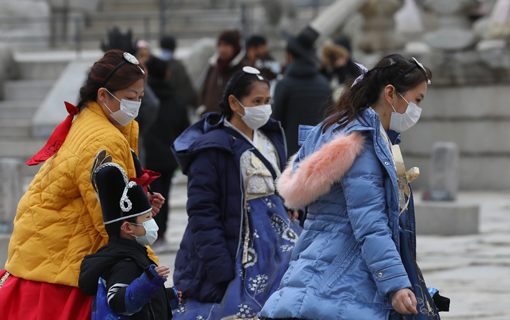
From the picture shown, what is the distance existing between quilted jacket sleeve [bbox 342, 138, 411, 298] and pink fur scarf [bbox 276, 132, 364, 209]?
0.14ft

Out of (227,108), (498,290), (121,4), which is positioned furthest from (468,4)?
(121,4)

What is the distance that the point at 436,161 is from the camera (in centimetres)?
966

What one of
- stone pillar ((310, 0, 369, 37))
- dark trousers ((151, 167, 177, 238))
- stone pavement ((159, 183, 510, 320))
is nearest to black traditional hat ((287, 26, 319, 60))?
dark trousers ((151, 167, 177, 238))

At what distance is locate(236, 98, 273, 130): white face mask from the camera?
4836 mm

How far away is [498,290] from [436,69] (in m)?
7.10

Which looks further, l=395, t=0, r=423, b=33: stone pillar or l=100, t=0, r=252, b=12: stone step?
l=100, t=0, r=252, b=12: stone step

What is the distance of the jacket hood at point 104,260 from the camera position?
337cm

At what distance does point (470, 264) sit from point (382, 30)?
6.91 metres

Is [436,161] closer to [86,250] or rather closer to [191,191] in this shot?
[191,191]

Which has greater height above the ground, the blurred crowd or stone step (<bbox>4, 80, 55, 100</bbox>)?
the blurred crowd

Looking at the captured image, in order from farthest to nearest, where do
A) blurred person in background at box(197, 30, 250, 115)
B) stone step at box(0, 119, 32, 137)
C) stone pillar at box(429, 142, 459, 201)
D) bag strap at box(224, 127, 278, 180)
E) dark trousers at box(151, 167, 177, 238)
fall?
stone step at box(0, 119, 32, 137) → stone pillar at box(429, 142, 459, 201) → blurred person in background at box(197, 30, 250, 115) → dark trousers at box(151, 167, 177, 238) → bag strap at box(224, 127, 278, 180)

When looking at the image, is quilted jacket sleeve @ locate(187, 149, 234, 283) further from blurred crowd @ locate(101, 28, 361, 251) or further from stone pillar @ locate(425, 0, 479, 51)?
stone pillar @ locate(425, 0, 479, 51)

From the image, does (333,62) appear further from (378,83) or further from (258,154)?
(378,83)

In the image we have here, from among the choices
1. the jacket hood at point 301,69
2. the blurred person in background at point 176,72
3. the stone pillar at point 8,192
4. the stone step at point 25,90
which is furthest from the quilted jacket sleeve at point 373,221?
the stone step at point 25,90
